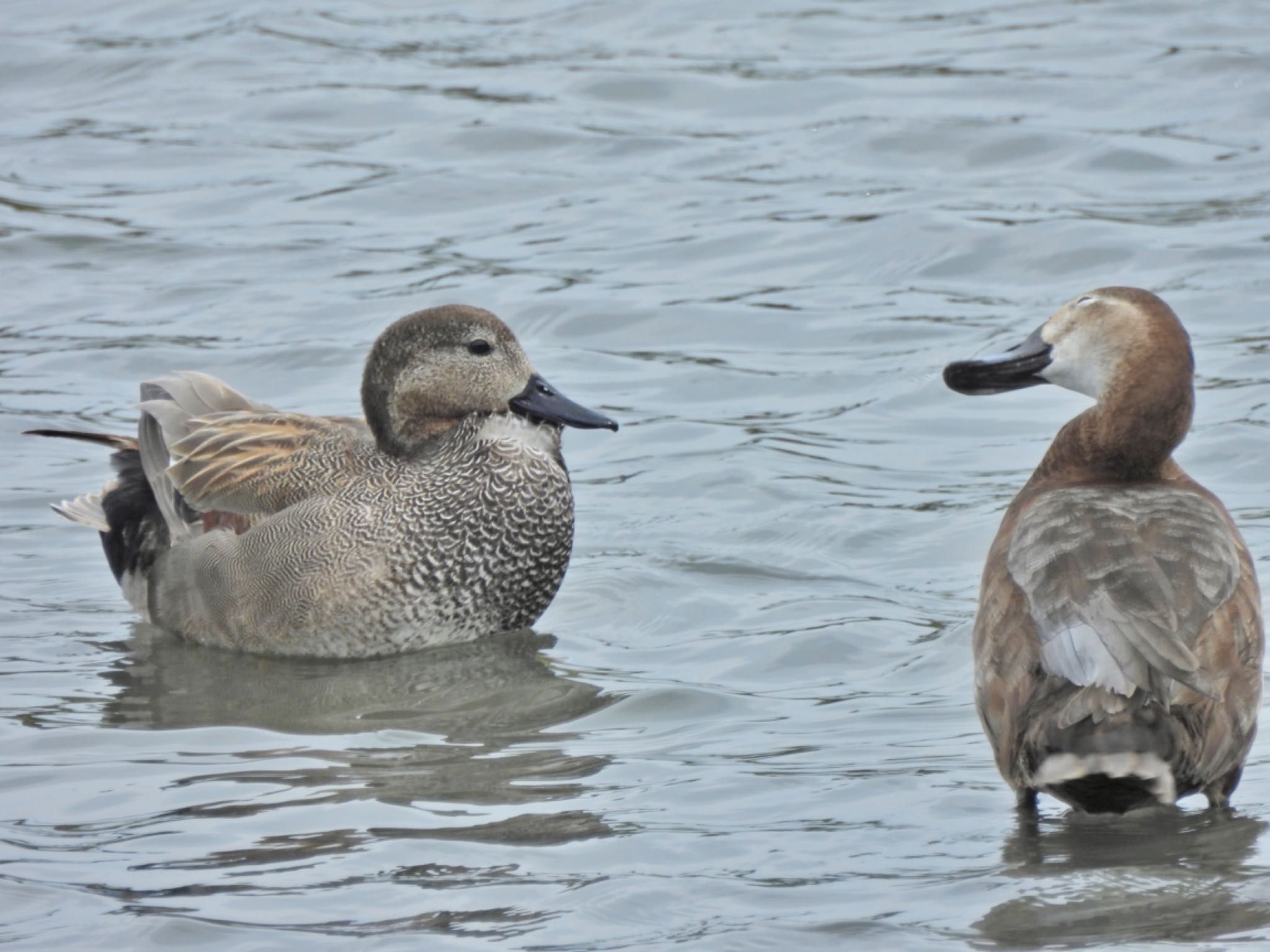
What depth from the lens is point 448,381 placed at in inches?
309

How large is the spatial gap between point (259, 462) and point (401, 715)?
1488 millimetres

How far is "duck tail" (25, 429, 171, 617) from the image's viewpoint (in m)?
8.00

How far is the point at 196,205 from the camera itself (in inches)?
502

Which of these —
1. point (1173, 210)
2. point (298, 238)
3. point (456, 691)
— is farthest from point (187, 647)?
point (1173, 210)

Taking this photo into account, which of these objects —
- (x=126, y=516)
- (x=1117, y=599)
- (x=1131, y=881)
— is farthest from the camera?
(x=126, y=516)

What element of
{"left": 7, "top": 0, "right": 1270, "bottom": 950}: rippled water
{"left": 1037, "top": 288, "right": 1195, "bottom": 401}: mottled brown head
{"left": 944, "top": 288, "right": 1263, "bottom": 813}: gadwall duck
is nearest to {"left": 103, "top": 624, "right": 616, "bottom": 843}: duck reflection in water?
{"left": 7, "top": 0, "right": 1270, "bottom": 950}: rippled water

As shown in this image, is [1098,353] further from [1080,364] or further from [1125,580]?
[1125,580]

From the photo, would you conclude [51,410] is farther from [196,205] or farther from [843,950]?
[843,950]

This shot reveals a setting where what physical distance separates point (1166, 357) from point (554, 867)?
7.58 feet

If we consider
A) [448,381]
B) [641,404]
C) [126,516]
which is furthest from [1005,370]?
[641,404]

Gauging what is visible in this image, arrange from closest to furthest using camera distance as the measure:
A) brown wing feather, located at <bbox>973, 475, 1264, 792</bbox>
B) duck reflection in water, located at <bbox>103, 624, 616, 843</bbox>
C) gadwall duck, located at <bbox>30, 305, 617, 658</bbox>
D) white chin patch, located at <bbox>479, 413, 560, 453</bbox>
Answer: brown wing feather, located at <bbox>973, 475, 1264, 792</bbox> < duck reflection in water, located at <bbox>103, 624, 616, 843</bbox> < gadwall duck, located at <bbox>30, 305, 617, 658</bbox> < white chin patch, located at <bbox>479, 413, 560, 453</bbox>

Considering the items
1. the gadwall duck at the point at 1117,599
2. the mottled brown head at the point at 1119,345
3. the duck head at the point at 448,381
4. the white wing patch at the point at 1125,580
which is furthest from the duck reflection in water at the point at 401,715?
the mottled brown head at the point at 1119,345

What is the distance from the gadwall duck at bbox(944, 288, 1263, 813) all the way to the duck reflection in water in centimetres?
125

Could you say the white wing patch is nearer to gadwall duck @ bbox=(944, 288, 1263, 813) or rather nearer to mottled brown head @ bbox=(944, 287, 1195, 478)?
gadwall duck @ bbox=(944, 288, 1263, 813)
